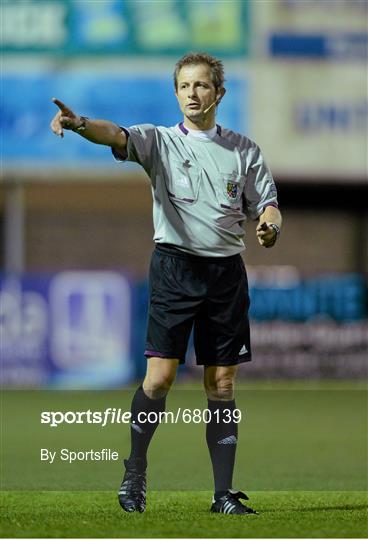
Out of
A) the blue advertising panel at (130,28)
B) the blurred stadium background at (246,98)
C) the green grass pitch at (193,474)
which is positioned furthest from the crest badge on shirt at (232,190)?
the blue advertising panel at (130,28)

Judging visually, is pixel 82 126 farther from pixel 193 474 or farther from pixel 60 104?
pixel 193 474

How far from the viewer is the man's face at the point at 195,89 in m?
6.38

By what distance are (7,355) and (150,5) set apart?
6258 millimetres

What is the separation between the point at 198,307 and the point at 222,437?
2.07ft

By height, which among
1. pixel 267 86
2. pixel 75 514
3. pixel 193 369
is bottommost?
pixel 193 369

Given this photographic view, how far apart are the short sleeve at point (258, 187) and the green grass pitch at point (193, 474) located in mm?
1454

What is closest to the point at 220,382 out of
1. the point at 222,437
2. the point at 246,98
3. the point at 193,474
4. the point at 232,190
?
the point at 222,437

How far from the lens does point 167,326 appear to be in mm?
6465

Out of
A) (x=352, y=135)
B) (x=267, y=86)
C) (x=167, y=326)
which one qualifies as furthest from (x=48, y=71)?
(x=167, y=326)

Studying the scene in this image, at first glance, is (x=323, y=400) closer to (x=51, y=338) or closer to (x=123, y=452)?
(x=51, y=338)

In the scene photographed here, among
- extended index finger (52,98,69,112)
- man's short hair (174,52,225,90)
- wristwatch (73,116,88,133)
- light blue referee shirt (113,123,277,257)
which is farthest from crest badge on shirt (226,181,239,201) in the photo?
extended index finger (52,98,69,112)

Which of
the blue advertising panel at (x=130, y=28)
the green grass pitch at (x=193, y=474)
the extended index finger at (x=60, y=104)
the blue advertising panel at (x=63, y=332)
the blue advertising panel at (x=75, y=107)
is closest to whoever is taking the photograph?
the extended index finger at (x=60, y=104)

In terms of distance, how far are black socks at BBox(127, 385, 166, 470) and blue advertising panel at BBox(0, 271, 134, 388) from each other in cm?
996

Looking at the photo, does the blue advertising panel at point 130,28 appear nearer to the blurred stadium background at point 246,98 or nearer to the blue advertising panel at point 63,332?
the blurred stadium background at point 246,98
